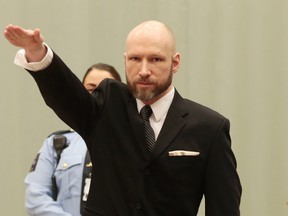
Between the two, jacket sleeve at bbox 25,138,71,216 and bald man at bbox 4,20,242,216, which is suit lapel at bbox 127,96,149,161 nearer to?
bald man at bbox 4,20,242,216

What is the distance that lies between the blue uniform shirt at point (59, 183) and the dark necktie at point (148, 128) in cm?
79

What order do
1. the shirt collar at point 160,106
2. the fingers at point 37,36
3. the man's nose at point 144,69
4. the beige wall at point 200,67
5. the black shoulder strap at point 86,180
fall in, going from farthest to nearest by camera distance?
the beige wall at point 200,67, the black shoulder strap at point 86,180, the shirt collar at point 160,106, the man's nose at point 144,69, the fingers at point 37,36

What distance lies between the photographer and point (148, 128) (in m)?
1.98

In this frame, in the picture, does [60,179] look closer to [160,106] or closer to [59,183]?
[59,183]

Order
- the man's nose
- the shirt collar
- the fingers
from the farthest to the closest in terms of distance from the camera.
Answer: the shirt collar < the man's nose < the fingers

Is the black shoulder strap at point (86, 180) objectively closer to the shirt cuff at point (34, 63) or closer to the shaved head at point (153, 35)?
the shaved head at point (153, 35)

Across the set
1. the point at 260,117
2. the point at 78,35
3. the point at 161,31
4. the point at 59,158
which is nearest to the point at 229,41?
the point at 260,117

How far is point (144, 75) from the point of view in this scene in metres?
1.91

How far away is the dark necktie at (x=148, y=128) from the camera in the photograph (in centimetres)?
196

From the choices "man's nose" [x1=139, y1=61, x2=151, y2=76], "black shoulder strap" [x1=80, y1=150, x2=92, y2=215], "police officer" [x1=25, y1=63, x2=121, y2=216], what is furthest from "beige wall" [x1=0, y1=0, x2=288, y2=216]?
"man's nose" [x1=139, y1=61, x2=151, y2=76]

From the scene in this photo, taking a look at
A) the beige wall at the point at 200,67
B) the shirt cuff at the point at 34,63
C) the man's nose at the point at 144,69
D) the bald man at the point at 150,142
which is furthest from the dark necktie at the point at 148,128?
the beige wall at the point at 200,67

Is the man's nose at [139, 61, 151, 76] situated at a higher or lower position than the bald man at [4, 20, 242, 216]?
higher

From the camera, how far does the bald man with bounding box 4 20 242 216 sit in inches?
75.8

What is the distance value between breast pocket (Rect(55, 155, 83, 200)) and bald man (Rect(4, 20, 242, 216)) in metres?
0.74
